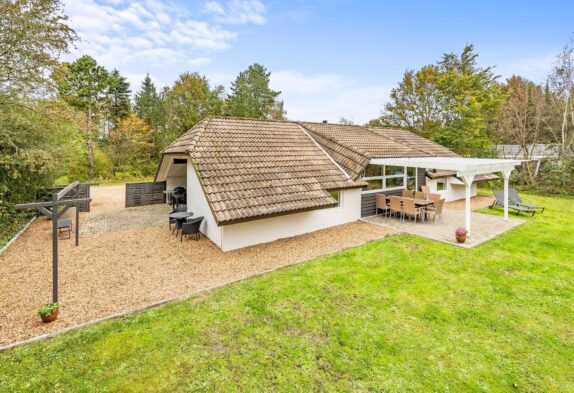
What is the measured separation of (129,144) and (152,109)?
22.7 feet

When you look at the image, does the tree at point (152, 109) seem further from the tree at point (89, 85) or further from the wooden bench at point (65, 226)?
the wooden bench at point (65, 226)

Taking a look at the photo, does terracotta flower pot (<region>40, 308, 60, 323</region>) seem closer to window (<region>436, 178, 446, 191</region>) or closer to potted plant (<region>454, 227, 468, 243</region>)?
potted plant (<region>454, 227, 468, 243</region>)

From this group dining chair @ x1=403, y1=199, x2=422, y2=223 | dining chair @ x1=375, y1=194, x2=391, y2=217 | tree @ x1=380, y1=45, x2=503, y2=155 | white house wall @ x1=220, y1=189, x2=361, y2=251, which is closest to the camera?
white house wall @ x1=220, y1=189, x2=361, y2=251

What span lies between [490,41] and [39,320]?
2723 centimetres

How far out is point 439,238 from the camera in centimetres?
957

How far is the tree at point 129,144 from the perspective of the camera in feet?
96.7

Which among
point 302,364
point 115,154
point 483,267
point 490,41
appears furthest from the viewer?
point 115,154

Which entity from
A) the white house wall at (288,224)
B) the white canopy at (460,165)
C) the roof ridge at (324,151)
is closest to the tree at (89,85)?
the roof ridge at (324,151)

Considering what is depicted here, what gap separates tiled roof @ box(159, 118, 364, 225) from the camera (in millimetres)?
8492

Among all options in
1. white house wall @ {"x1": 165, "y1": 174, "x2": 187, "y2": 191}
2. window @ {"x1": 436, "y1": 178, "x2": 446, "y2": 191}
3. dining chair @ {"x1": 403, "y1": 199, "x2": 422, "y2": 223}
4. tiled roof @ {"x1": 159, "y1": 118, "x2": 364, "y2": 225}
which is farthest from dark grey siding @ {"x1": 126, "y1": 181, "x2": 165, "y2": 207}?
window @ {"x1": 436, "y1": 178, "x2": 446, "y2": 191}

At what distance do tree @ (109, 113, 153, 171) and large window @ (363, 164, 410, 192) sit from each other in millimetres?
26829

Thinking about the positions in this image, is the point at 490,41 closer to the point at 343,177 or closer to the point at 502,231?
the point at 502,231

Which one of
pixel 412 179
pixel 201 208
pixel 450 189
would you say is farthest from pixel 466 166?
pixel 201 208

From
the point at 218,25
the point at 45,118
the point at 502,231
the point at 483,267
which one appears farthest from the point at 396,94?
the point at 45,118
